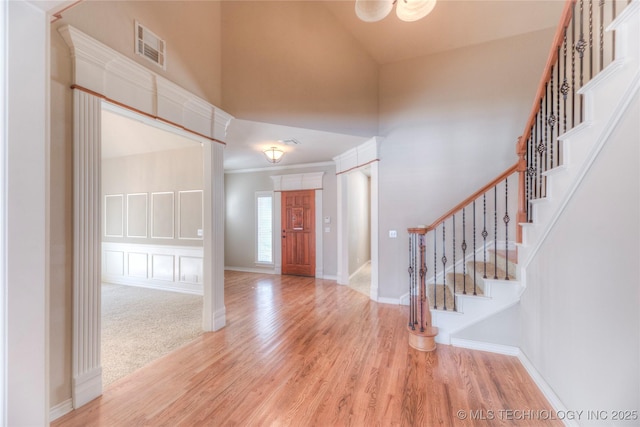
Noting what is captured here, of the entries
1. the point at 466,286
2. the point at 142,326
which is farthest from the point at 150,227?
the point at 466,286

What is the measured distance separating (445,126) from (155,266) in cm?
577

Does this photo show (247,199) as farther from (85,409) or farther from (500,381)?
(500,381)

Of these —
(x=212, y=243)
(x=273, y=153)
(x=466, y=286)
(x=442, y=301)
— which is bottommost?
(x=442, y=301)

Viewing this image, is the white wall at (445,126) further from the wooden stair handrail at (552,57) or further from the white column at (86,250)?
the white column at (86,250)

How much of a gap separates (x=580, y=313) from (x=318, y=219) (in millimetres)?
4665

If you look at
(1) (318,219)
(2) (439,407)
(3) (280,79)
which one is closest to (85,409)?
(2) (439,407)

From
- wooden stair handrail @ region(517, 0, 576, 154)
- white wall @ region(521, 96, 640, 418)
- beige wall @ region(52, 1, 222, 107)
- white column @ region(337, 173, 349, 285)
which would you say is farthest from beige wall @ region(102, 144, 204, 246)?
white wall @ region(521, 96, 640, 418)

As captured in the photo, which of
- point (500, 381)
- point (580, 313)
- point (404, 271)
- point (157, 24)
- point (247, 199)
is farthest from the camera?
point (247, 199)

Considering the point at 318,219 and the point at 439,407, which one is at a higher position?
the point at 318,219

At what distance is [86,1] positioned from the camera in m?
1.92

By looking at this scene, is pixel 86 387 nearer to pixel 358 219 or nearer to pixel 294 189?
pixel 294 189

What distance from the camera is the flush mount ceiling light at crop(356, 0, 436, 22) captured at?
2.33 metres

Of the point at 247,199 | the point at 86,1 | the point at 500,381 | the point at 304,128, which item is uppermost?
the point at 86,1

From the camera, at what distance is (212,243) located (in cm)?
310
